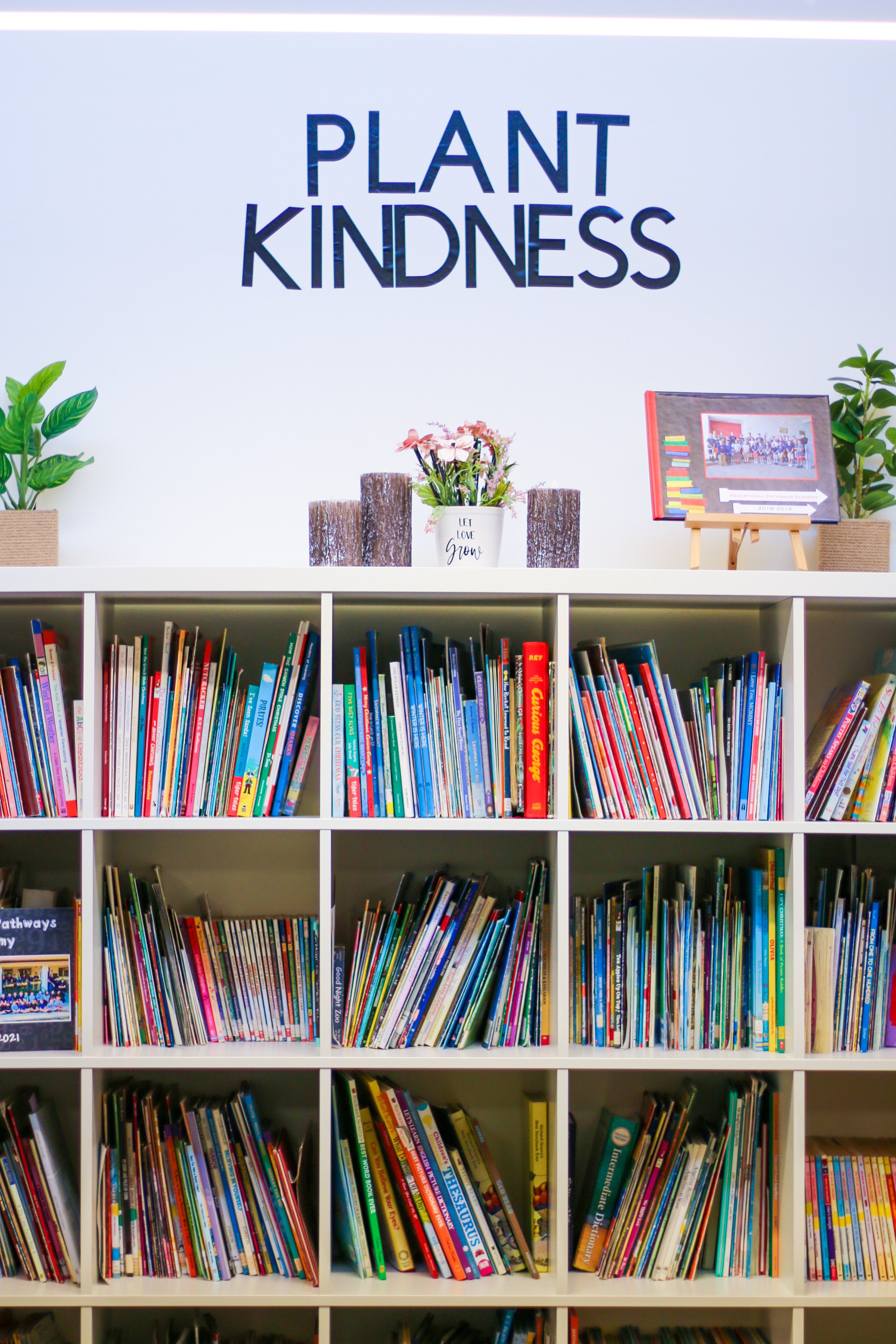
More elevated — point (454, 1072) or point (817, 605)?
point (817, 605)

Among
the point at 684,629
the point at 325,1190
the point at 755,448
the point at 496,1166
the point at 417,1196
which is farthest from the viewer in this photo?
the point at 684,629

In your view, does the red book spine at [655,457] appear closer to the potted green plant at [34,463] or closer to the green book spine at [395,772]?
the green book spine at [395,772]

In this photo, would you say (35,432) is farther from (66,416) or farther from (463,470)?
(463,470)

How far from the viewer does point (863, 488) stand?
2148 mm

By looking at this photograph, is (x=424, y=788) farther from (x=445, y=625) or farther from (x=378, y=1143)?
(x=378, y=1143)

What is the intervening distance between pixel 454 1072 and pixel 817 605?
1203mm

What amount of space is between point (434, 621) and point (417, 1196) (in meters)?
1.08

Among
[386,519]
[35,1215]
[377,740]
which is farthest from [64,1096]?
[386,519]

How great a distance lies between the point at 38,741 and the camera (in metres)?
1.93

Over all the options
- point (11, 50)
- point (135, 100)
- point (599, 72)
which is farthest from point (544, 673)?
point (11, 50)

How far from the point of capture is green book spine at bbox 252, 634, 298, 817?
1924mm

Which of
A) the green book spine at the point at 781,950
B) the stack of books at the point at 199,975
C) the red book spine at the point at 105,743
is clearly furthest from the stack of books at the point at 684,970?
the red book spine at the point at 105,743

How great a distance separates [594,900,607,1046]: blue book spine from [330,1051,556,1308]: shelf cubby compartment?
0.12 m

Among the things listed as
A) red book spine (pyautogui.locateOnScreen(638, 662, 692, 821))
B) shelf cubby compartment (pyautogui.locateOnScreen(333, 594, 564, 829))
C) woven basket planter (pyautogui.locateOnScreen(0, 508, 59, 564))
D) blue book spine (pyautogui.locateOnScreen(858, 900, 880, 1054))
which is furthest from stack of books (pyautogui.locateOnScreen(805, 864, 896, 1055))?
woven basket planter (pyautogui.locateOnScreen(0, 508, 59, 564))
